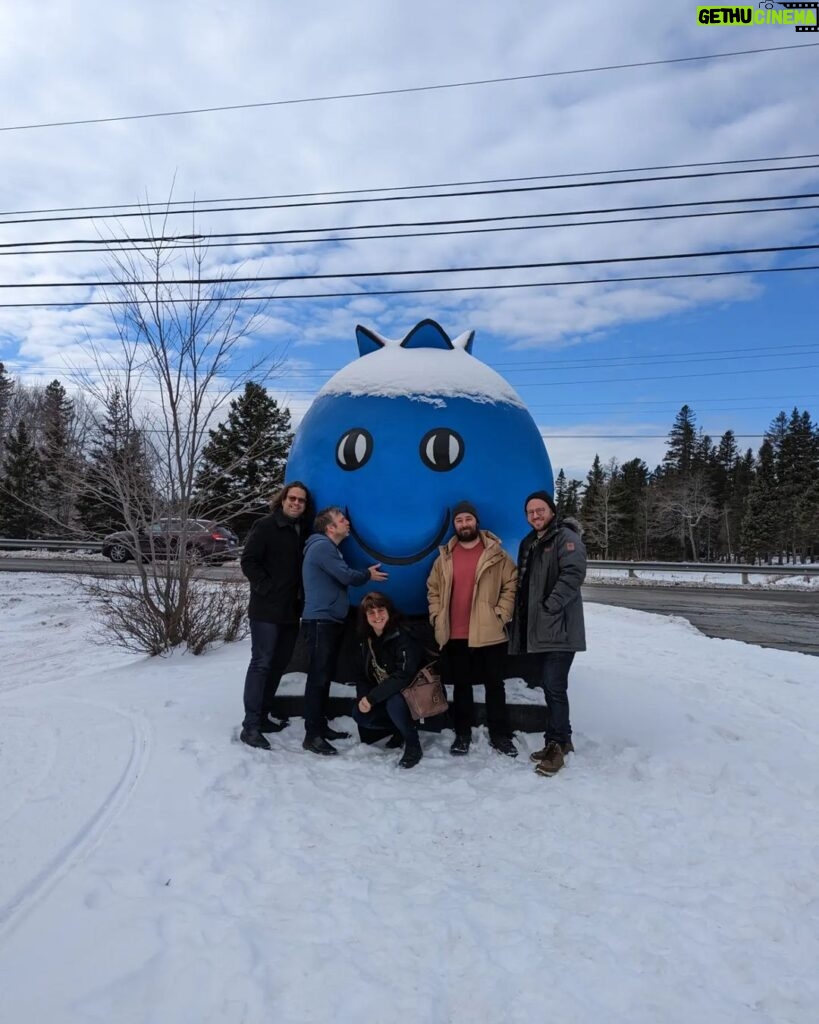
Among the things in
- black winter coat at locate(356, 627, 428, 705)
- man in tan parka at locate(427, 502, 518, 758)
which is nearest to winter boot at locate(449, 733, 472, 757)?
man in tan parka at locate(427, 502, 518, 758)

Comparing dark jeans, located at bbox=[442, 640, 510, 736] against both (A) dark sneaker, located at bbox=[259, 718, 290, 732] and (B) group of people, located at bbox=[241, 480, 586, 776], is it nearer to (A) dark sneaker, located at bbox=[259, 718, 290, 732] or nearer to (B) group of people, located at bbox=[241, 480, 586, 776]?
(B) group of people, located at bbox=[241, 480, 586, 776]

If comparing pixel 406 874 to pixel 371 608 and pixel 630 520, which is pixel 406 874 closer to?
pixel 371 608

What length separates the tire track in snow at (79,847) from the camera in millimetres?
2308

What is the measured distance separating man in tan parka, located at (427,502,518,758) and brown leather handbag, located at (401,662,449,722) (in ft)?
0.45

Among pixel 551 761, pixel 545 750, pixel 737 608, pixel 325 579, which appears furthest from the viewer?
pixel 737 608

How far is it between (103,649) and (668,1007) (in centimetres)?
836

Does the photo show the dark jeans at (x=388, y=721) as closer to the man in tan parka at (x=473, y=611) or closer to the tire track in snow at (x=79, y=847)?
the man in tan parka at (x=473, y=611)

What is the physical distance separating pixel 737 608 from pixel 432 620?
11786 millimetres

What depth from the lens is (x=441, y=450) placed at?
14.0 feet

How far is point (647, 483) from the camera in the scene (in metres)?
57.5

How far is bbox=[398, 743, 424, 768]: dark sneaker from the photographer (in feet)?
12.6

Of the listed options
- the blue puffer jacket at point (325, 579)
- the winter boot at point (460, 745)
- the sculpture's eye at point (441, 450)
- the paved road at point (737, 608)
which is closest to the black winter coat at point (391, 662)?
the blue puffer jacket at point (325, 579)

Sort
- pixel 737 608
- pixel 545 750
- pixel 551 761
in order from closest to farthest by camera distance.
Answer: pixel 551 761 < pixel 545 750 < pixel 737 608

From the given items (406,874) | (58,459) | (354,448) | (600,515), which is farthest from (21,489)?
(600,515)
